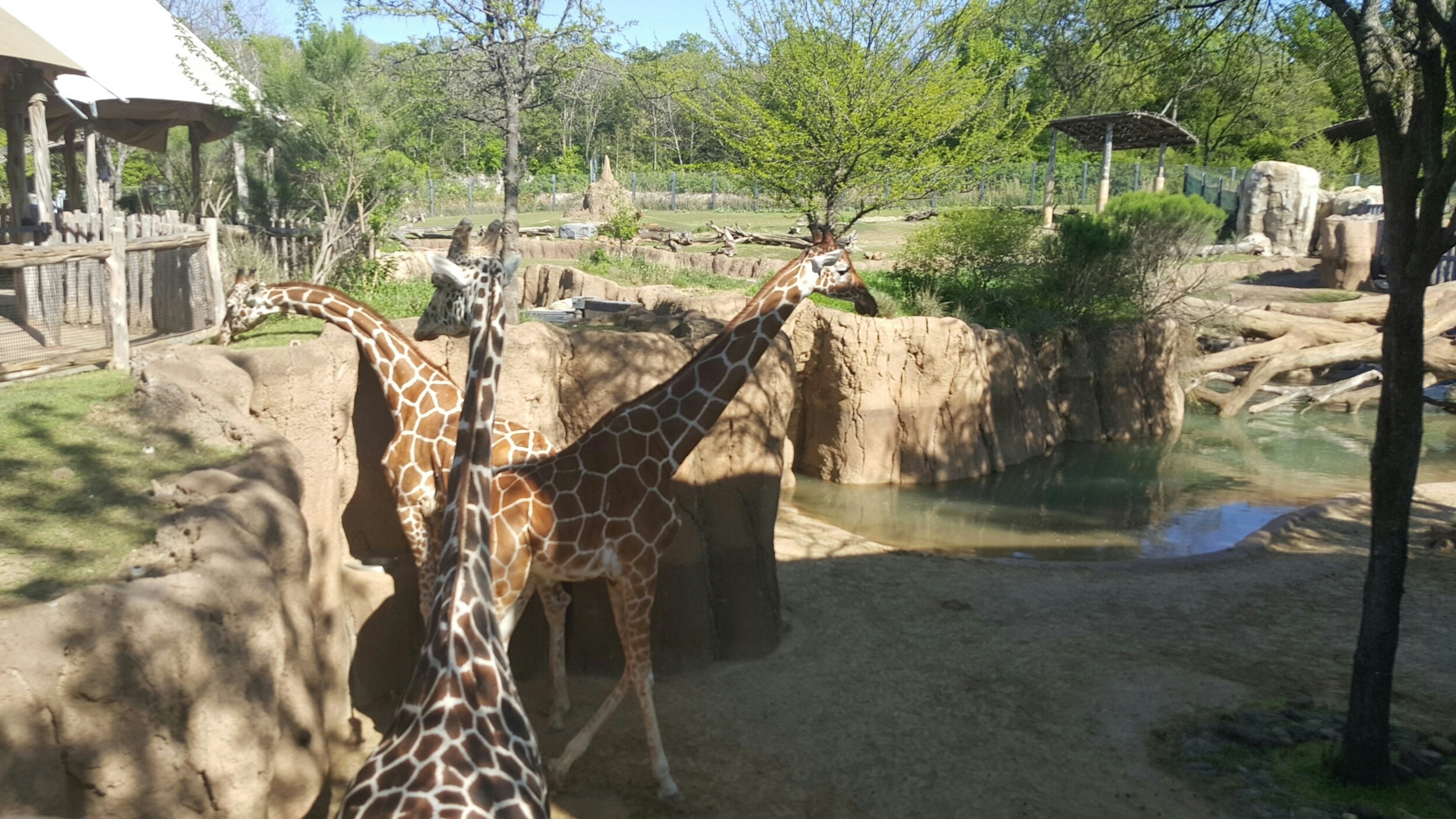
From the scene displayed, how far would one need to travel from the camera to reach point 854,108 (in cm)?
1994

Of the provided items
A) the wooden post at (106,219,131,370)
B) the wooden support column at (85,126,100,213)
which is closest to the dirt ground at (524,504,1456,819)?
the wooden post at (106,219,131,370)

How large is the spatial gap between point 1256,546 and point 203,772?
9.82 metres

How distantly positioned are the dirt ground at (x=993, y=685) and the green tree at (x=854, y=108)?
12.0 metres

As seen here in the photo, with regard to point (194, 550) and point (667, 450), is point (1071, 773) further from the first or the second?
point (194, 550)

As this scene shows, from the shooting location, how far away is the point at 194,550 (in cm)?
417

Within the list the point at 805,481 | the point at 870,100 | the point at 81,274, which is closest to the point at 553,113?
the point at 870,100

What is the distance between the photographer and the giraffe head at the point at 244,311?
6.60 m

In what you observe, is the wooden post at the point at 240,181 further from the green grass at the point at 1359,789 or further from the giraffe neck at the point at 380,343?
the green grass at the point at 1359,789

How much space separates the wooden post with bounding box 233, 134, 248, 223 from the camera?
1927cm

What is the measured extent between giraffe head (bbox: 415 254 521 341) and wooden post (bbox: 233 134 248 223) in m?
15.0

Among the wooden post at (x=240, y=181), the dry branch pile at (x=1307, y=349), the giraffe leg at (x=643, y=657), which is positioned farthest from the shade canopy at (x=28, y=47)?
the dry branch pile at (x=1307, y=349)

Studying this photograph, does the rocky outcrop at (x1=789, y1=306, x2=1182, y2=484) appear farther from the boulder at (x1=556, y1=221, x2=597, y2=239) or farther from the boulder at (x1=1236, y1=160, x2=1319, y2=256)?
the boulder at (x1=1236, y1=160, x2=1319, y2=256)

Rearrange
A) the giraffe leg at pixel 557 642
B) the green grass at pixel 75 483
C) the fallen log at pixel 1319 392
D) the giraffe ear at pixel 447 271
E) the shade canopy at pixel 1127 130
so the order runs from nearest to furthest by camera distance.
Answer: the green grass at pixel 75 483 < the giraffe ear at pixel 447 271 < the giraffe leg at pixel 557 642 < the fallen log at pixel 1319 392 < the shade canopy at pixel 1127 130

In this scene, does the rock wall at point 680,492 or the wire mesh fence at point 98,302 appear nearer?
the rock wall at point 680,492
